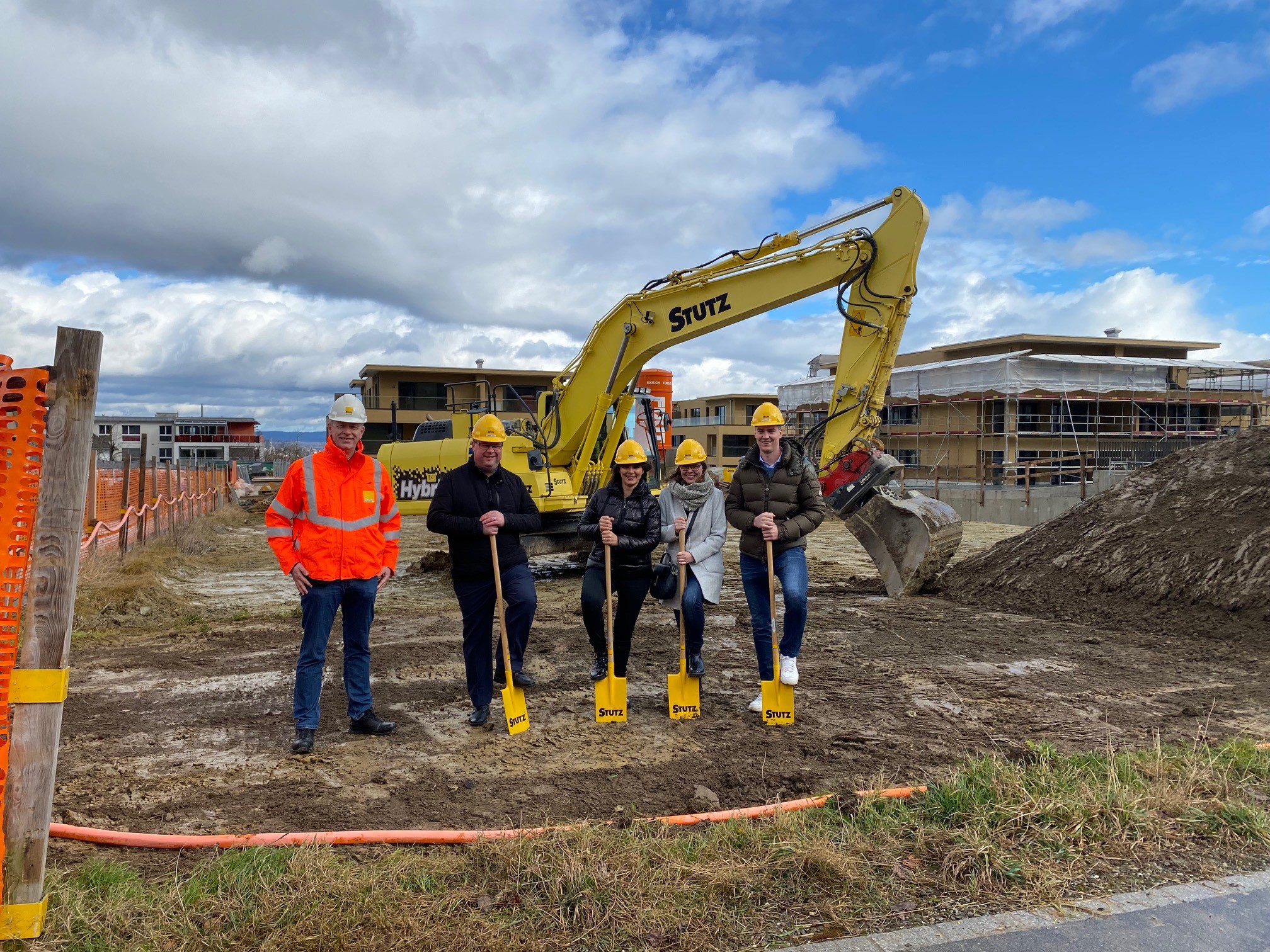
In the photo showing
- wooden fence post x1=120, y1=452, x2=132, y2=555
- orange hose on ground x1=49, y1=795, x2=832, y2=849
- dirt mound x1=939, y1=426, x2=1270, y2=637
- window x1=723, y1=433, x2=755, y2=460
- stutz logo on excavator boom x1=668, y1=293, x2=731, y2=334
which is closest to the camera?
orange hose on ground x1=49, y1=795, x2=832, y2=849

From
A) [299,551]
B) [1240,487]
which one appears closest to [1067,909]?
[299,551]

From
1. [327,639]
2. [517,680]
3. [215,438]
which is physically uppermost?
[215,438]

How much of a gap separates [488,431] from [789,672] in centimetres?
240

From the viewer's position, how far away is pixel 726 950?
274 cm

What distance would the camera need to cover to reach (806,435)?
9.26 metres

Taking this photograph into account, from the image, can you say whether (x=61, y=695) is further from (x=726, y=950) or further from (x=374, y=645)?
(x=374, y=645)

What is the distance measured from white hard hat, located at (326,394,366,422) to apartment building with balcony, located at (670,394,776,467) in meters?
44.6

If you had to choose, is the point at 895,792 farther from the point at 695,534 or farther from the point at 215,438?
the point at 215,438

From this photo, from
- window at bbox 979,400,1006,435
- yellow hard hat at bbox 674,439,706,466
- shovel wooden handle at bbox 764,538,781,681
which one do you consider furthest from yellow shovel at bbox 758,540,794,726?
window at bbox 979,400,1006,435

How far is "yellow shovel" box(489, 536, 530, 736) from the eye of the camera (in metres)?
5.01

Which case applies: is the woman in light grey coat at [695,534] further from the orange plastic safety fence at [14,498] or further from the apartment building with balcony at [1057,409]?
the apartment building with balcony at [1057,409]

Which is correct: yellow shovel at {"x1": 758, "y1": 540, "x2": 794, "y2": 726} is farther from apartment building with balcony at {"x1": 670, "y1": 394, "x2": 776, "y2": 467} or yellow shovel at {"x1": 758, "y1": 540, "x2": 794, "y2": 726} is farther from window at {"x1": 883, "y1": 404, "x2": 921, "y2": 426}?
apartment building with balcony at {"x1": 670, "y1": 394, "x2": 776, "y2": 467}

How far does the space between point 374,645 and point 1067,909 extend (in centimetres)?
587

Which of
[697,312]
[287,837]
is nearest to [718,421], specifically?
[697,312]
